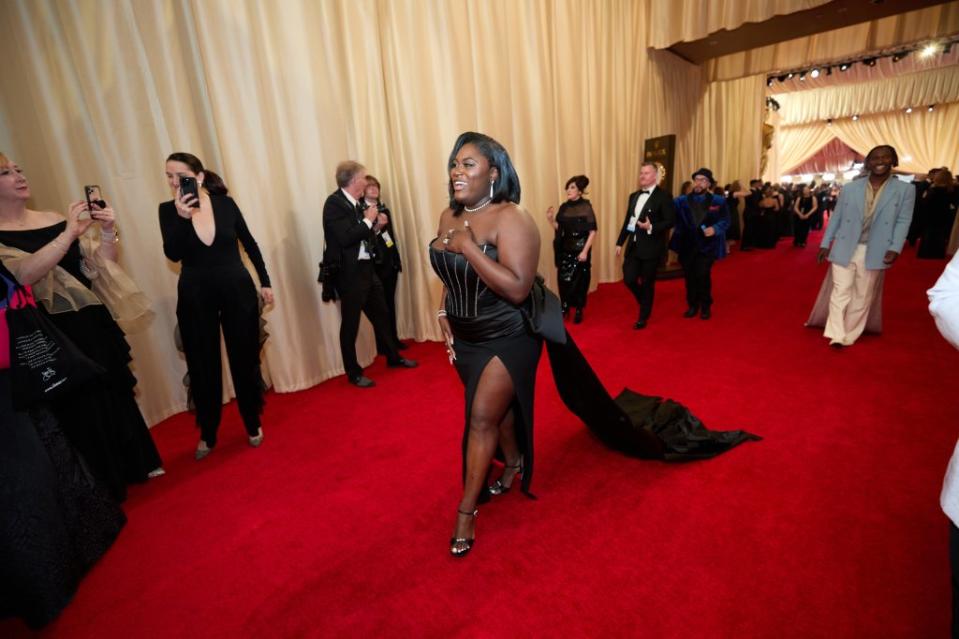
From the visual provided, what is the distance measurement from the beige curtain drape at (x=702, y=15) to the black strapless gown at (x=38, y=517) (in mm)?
8829

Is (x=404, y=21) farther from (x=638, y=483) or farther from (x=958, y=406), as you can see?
(x=958, y=406)

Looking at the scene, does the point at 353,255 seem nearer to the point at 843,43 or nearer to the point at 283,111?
the point at 283,111

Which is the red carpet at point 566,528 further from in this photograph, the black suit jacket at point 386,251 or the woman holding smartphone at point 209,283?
the black suit jacket at point 386,251

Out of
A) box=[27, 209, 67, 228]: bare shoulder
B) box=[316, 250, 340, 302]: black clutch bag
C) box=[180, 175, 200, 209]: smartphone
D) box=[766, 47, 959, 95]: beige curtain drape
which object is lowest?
box=[316, 250, 340, 302]: black clutch bag

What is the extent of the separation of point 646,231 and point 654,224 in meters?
0.11

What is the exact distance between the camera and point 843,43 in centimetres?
887

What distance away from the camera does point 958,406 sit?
10.7 ft

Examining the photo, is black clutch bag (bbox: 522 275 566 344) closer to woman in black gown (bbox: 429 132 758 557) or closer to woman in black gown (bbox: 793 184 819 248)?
woman in black gown (bbox: 429 132 758 557)

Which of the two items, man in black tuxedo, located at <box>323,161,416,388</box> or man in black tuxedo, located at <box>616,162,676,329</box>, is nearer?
man in black tuxedo, located at <box>323,161,416,388</box>

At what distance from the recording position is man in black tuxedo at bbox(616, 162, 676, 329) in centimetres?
526

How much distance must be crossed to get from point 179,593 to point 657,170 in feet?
17.9

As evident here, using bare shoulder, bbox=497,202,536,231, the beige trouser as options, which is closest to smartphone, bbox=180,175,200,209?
bare shoulder, bbox=497,202,536,231

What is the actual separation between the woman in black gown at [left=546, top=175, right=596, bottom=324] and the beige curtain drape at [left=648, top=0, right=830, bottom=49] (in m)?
3.77

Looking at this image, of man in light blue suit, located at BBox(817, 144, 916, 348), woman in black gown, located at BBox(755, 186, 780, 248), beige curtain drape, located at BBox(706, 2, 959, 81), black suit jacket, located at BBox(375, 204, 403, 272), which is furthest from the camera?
woman in black gown, located at BBox(755, 186, 780, 248)
